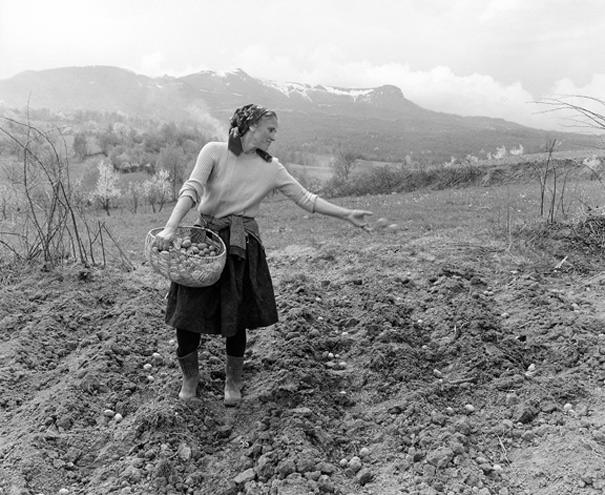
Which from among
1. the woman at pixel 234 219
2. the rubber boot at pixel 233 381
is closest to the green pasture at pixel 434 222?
the woman at pixel 234 219

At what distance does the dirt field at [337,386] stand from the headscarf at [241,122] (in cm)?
150

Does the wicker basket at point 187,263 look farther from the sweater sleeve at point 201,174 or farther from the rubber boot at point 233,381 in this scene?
the rubber boot at point 233,381

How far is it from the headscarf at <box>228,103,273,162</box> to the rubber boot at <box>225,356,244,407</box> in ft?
4.17

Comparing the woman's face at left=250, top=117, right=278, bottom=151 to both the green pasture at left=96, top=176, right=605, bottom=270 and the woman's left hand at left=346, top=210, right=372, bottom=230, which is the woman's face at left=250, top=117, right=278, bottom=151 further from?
the green pasture at left=96, top=176, right=605, bottom=270

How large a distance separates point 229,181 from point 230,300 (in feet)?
2.23

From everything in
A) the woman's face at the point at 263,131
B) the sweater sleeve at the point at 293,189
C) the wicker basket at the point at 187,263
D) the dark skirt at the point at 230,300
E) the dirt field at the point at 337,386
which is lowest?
the dirt field at the point at 337,386

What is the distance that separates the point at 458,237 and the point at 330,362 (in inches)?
131

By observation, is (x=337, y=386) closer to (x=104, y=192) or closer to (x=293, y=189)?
(x=293, y=189)

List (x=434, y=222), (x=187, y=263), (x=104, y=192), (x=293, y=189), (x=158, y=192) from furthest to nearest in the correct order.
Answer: (x=158, y=192)
(x=104, y=192)
(x=434, y=222)
(x=293, y=189)
(x=187, y=263)

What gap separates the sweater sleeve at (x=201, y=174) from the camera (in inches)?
120

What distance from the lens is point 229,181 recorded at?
3131 mm

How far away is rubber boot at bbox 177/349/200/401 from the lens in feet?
10.9

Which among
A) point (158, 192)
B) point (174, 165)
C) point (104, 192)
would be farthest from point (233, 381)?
point (174, 165)

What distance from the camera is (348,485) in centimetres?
266
